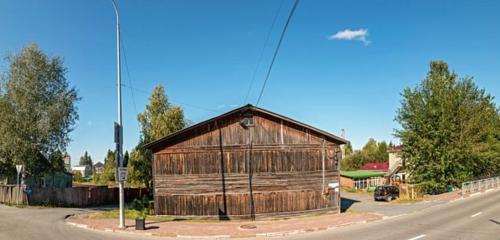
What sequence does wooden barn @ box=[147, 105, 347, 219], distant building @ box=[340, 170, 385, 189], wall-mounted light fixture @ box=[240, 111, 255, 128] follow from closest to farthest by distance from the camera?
wooden barn @ box=[147, 105, 347, 219] → wall-mounted light fixture @ box=[240, 111, 255, 128] → distant building @ box=[340, 170, 385, 189]

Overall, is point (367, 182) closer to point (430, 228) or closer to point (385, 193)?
point (385, 193)

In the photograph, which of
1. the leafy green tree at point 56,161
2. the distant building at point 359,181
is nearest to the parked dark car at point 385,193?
the distant building at point 359,181

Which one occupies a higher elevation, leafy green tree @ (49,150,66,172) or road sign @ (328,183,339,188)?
leafy green tree @ (49,150,66,172)

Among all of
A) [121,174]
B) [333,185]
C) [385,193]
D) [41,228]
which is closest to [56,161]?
[41,228]

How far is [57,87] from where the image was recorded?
35.3 meters

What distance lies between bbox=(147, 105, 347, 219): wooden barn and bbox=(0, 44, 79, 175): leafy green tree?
14.8 metres

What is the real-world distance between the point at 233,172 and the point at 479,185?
96.7ft

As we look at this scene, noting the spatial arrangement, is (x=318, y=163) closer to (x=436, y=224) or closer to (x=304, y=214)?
(x=304, y=214)

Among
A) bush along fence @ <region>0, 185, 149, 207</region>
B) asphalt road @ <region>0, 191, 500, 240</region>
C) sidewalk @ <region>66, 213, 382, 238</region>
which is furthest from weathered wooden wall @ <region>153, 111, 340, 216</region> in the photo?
bush along fence @ <region>0, 185, 149, 207</region>

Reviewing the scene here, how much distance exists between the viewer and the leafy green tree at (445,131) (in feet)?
137

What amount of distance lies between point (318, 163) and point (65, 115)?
76.2ft

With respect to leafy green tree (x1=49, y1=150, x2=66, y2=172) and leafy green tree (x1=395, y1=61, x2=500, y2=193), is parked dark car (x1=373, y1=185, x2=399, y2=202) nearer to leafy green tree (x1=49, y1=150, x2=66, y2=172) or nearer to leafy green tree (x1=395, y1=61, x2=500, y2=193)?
leafy green tree (x1=395, y1=61, x2=500, y2=193)

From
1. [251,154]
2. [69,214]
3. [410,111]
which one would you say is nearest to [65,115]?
[69,214]

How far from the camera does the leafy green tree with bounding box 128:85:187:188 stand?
4266 cm
